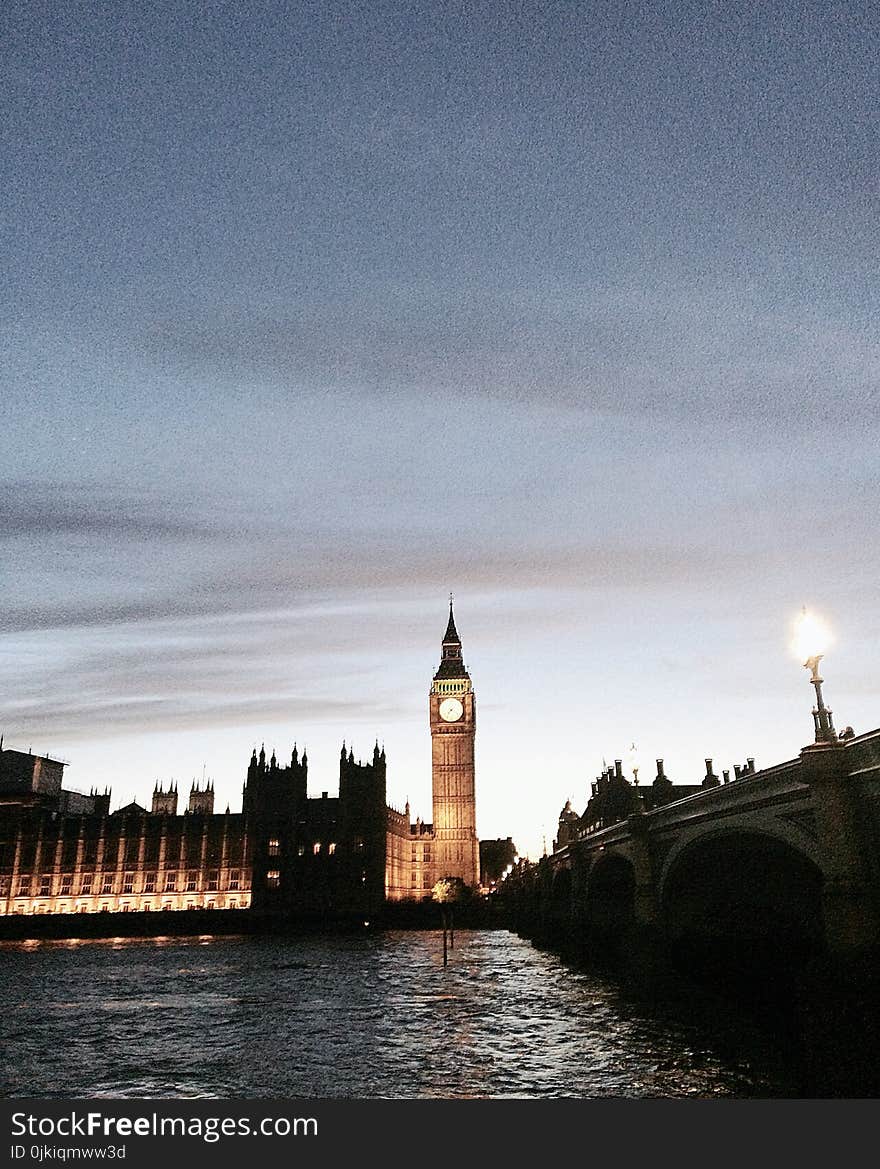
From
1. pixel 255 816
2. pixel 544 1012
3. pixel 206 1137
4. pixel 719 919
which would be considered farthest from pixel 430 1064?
pixel 255 816

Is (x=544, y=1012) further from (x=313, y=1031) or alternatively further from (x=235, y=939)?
(x=235, y=939)

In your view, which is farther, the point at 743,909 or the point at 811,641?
the point at 743,909

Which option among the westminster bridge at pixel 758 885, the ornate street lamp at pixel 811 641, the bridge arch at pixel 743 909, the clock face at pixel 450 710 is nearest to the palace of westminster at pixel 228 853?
the clock face at pixel 450 710

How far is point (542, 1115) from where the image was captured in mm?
16891

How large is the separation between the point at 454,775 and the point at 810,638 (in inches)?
6624

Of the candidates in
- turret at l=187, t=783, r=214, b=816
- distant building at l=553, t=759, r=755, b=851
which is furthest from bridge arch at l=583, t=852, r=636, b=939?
turret at l=187, t=783, r=214, b=816

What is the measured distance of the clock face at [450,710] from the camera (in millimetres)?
192000

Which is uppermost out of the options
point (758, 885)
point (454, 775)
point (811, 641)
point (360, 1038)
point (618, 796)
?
point (454, 775)

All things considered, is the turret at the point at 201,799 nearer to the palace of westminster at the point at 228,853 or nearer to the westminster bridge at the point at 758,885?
the palace of westminster at the point at 228,853

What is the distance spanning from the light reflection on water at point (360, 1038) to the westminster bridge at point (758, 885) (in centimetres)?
328

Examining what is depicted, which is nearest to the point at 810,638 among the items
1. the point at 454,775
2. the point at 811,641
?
the point at 811,641

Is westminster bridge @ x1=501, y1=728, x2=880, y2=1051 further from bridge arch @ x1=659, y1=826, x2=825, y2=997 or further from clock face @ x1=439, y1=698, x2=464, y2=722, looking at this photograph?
clock face @ x1=439, y1=698, x2=464, y2=722

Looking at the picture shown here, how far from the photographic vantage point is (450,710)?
19300 centimetres

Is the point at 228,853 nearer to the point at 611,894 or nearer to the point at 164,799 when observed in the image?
the point at 164,799
